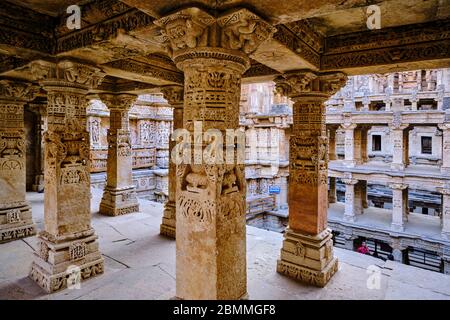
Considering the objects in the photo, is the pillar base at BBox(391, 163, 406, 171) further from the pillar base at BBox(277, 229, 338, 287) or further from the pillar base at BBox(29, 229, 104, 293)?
the pillar base at BBox(29, 229, 104, 293)

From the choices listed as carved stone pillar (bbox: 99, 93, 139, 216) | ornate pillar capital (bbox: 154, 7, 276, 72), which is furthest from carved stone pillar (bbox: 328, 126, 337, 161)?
ornate pillar capital (bbox: 154, 7, 276, 72)

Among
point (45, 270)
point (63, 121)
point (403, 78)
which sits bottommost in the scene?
point (45, 270)

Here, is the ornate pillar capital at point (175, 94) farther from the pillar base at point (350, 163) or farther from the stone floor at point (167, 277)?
the pillar base at point (350, 163)

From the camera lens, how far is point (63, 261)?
4367 millimetres

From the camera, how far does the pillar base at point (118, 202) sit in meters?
8.20

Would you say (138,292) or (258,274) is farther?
(258,274)

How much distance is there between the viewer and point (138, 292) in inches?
169

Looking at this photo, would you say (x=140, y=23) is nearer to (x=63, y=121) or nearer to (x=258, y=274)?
(x=63, y=121)

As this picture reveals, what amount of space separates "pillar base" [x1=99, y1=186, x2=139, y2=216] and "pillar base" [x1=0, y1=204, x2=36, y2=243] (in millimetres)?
2015

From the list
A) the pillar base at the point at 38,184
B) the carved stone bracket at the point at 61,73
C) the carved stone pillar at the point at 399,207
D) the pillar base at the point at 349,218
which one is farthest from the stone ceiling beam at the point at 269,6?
the pillar base at the point at 349,218

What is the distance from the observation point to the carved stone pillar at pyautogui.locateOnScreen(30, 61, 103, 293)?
4254mm

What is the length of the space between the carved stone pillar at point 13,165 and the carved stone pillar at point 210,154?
5.18 meters
